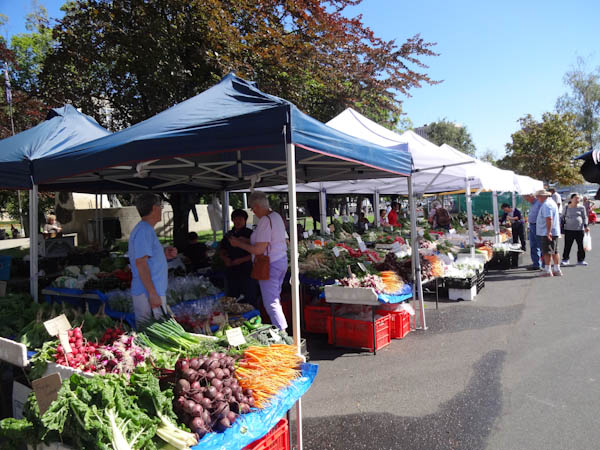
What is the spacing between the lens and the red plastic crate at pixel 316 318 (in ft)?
19.1

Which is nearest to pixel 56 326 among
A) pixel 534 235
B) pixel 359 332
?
pixel 359 332

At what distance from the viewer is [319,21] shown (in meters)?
9.86

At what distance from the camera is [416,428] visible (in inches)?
131

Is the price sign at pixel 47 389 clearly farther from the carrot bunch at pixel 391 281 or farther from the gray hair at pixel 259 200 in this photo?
the carrot bunch at pixel 391 281

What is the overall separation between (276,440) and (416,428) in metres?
1.39

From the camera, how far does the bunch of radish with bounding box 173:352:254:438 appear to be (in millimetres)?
2158

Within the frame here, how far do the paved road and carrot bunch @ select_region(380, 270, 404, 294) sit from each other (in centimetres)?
78

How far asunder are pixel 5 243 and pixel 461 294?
15.1 meters

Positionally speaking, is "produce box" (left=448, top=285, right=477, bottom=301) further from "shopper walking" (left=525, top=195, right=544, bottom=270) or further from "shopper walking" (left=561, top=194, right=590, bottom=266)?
"shopper walking" (left=561, top=194, right=590, bottom=266)

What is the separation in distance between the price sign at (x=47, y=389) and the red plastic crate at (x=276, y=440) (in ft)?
3.78

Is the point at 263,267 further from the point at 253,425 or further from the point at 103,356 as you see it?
the point at 253,425

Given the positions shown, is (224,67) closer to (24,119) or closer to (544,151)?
(24,119)

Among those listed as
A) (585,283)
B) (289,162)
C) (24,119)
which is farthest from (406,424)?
(24,119)

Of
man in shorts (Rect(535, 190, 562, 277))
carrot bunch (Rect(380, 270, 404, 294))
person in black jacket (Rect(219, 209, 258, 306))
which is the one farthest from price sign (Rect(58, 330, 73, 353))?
man in shorts (Rect(535, 190, 562, 277))
